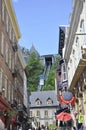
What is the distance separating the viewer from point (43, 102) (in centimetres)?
8938

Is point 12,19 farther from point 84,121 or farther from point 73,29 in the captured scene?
point 84,121

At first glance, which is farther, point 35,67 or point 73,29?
point 35,67

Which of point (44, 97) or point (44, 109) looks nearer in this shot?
point (44, 109)

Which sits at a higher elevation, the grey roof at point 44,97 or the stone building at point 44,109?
the grey roof at point 44,97

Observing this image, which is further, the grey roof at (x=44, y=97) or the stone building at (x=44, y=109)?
the grey roof at (x=44, y=97)

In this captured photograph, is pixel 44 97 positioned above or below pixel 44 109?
above

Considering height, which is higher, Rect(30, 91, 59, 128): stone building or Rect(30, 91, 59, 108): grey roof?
Rect(30, 91, 59, 108): grey roof

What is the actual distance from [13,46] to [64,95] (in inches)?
480

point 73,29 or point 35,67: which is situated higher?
point 35,67

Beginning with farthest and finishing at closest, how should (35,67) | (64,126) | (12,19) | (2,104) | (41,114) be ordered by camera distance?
(35,67) → (41,114) → (64,126) → (12,19) → (2,104)

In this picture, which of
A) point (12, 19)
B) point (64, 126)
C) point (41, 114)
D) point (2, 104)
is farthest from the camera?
point (41, 114)

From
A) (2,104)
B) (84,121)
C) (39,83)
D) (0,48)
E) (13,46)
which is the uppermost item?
(39,83)

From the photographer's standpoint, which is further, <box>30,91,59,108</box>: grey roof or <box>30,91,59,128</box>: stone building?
<box>30,91,59,108</box>: grey roof

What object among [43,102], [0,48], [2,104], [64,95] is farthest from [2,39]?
[43,102]
